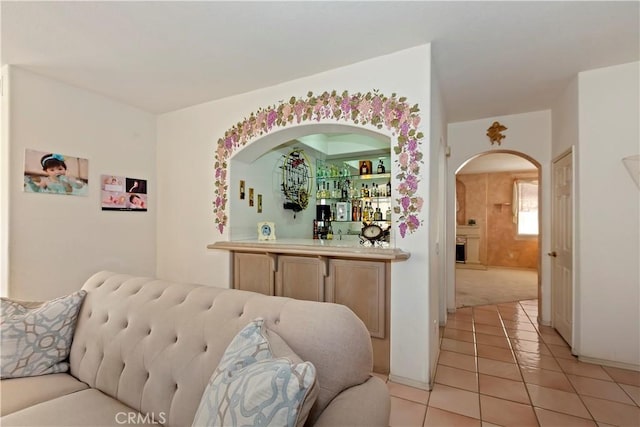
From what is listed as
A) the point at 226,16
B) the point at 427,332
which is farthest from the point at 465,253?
the point at 226,16

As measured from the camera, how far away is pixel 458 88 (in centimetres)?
312

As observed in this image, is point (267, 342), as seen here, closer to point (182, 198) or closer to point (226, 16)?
point (226, 16)

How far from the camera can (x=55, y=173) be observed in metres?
2.93

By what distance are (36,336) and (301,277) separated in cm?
184

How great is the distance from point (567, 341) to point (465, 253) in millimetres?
5093

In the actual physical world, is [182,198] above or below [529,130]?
below

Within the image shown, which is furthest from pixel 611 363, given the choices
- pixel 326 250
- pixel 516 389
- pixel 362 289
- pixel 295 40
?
pixel 295 40

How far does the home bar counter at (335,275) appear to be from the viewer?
246 cm

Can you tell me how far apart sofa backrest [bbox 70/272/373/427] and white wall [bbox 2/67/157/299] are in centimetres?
175

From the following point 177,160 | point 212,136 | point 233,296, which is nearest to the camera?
point 233,296

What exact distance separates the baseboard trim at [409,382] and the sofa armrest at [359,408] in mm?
1467

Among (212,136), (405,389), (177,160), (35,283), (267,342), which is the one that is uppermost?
(212,136)

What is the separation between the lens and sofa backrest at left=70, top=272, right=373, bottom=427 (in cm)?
111

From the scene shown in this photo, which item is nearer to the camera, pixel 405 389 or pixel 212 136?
pixel 405 389
